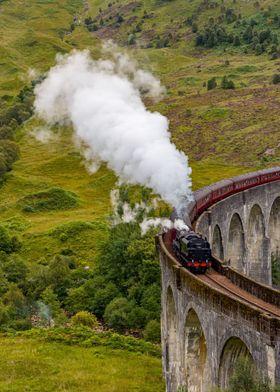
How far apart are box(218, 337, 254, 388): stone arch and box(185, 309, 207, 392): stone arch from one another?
4053 mm

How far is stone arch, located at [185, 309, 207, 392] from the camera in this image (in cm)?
3131

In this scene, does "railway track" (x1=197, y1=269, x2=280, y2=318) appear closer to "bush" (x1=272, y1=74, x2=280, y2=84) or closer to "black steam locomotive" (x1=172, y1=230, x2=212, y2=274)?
"black steam locomotive" (x1=172, y1=230, x2=212, y2=274)

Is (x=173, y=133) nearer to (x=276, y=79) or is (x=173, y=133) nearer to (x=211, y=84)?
(x=211, y=84)

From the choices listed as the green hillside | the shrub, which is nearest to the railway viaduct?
the green hillside

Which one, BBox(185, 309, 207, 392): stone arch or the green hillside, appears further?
the green hillside

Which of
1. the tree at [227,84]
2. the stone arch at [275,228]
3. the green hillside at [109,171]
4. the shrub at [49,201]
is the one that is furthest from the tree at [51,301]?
the tree at [227,84]

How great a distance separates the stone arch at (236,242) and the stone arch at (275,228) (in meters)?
8.24

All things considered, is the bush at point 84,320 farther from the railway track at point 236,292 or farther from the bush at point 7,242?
the bush at point 7,242

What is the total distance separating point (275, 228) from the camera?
2495 inches

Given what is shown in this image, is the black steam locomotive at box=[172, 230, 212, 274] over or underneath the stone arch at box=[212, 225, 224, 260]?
underneath

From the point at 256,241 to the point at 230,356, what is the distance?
3267 centimetres

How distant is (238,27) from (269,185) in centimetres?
12195

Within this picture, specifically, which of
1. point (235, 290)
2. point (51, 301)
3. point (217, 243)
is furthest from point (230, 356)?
point (51, 301)

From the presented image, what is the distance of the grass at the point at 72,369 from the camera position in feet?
128
